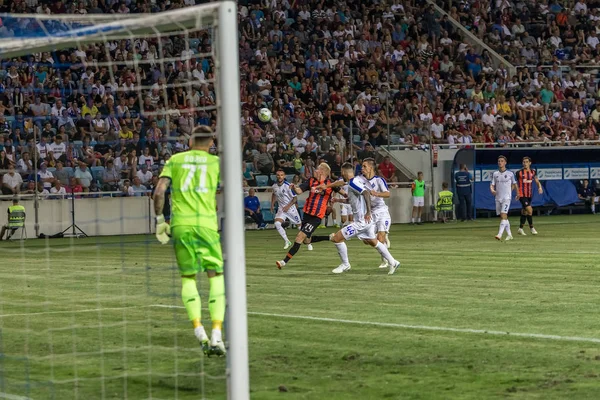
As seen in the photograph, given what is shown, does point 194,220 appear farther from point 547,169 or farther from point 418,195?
point 547,169

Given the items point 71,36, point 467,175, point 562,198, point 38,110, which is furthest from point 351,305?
point 562,198

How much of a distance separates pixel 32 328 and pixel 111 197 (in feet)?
68.8

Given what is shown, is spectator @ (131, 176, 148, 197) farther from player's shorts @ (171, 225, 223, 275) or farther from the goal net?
player's shorts @ (171, 225, 223, 275)

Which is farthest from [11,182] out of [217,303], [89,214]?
[217,303]

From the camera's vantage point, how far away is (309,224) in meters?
21.7

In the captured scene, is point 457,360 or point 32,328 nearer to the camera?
point 457,360

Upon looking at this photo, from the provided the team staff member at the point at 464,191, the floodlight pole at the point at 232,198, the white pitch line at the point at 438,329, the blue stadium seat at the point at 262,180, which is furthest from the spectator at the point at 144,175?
the team staff member at the point at 464,191

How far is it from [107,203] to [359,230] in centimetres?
1648

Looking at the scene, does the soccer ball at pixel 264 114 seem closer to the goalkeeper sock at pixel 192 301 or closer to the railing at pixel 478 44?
the railing at pixel 478 44

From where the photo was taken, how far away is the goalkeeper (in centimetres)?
1050

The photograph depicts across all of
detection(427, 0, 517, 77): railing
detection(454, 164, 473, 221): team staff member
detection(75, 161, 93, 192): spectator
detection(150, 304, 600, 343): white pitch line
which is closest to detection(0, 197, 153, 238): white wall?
detection(75, 161, 93, 192): spectator

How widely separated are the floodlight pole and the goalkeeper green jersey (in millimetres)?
2701

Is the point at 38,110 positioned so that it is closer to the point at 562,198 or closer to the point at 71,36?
the point at 71,36

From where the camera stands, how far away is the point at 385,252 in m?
19.5
